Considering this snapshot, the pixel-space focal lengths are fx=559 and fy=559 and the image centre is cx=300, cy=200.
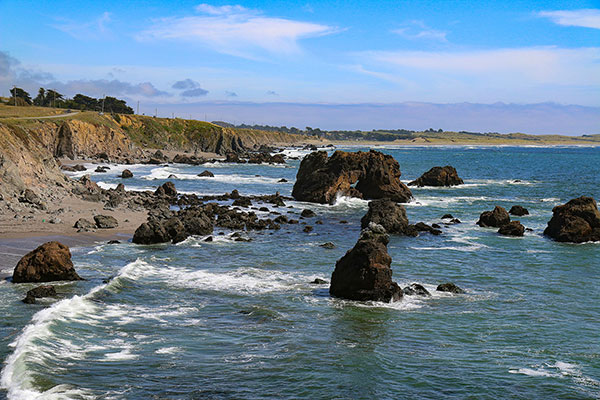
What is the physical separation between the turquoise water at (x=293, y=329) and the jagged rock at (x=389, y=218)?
624cm

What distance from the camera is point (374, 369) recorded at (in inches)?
674

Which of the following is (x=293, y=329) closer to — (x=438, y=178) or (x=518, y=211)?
(x=518, y=211)

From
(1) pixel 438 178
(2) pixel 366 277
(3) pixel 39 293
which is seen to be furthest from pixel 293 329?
(1) pixel 438 178

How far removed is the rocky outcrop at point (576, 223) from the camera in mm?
40594

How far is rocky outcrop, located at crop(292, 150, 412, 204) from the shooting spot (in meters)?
61.7

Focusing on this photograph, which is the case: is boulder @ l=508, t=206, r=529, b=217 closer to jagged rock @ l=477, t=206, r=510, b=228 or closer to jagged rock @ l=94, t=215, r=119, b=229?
jagged rock @ l=477, t=206, r=510, b=228

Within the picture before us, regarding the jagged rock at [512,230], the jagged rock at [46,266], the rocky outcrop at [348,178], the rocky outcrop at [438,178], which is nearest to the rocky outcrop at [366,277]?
the jagged rock at [46,266]

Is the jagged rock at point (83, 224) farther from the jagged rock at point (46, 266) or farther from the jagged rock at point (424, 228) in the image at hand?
the jagged rock at point (424, 228)

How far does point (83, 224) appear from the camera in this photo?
3853 centimetres

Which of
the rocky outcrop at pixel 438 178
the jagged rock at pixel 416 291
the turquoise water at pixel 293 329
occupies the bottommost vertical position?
the turquoise water at pixel 293 329

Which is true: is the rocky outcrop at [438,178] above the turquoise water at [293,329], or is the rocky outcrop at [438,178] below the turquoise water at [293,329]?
above

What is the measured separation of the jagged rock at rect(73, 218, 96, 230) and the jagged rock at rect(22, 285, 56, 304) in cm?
1575

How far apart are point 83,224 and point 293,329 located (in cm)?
2332

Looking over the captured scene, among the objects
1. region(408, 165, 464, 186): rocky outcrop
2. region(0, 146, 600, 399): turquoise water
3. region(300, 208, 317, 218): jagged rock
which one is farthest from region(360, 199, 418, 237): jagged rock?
region(408, 165, 464, 186): rocky outcrop
